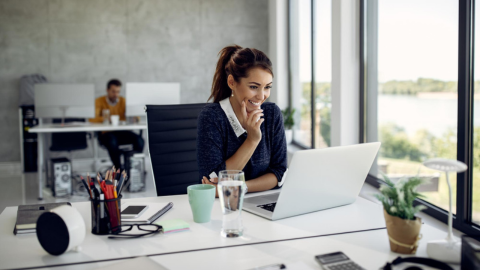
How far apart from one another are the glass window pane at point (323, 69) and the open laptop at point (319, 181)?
2.39 meters

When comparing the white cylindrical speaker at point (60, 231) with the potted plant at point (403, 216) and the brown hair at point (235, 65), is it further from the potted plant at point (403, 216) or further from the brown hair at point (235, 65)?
the brown hair at point (235, 65)

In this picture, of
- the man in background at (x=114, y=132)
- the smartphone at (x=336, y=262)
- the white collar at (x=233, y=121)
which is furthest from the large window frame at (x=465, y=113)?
the man in background at (x=114, y=132)

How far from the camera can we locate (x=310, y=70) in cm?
426

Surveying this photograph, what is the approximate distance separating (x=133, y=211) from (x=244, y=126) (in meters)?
0.69

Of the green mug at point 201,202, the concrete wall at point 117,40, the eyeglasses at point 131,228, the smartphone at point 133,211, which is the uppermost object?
the concrete wall at point 117,40

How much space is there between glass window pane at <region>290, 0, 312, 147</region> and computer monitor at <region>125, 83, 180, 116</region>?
143 centimetres

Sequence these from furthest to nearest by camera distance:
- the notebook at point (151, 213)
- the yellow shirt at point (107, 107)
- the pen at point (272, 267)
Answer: the yellow shirt at point (107, 107), the notebook at point (151, 213), the pen at point (272, 267)

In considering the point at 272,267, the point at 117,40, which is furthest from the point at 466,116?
the point at 117,40

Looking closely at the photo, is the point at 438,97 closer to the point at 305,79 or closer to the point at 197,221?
the point at 197,221

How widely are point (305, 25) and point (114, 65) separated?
A: 296cm

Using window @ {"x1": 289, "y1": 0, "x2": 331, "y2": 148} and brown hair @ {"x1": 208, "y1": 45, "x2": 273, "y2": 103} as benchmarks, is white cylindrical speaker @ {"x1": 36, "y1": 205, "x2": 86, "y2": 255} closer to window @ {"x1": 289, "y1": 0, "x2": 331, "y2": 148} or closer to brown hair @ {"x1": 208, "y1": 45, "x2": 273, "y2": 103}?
brown hair @ {"x1": 208, "y1": 45, "x2": 273, "y2": 103}

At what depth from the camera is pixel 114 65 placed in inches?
234

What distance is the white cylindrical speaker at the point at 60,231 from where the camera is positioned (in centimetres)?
97

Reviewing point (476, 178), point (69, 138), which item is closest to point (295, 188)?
point (476, 178)
